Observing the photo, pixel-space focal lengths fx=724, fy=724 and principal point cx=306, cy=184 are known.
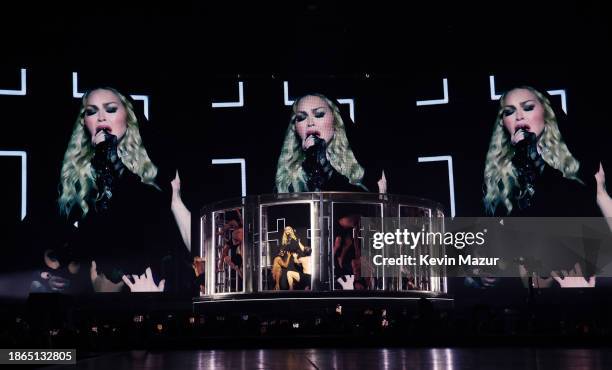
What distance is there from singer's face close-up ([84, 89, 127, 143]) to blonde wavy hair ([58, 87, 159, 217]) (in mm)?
173

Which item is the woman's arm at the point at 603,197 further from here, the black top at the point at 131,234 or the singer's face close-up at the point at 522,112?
the black top at the point at 131,234

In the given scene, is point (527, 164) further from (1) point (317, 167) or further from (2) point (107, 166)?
(2) point (107, 166)

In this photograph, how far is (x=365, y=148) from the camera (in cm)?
3478

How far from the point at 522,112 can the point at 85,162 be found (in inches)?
808

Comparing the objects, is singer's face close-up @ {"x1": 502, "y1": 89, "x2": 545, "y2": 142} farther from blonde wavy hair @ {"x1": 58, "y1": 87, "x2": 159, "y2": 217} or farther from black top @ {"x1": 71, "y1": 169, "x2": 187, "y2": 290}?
blonde wavy hair @ {"x1": 58, "y1": 87, "x2": 159, "y2": 217}

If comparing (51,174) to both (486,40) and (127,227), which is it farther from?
(486,40)

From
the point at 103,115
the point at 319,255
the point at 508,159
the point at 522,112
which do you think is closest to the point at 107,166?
the point at 103,115

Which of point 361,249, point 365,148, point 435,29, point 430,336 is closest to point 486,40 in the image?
point 435,29

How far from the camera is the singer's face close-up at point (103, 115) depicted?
34.0 m

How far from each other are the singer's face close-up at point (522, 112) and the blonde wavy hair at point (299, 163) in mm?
7269

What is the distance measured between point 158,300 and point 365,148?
Answer: 1195cm

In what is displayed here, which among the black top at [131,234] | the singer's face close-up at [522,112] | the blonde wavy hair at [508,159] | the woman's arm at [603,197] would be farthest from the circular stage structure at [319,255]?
the woman's arm at [603,197]

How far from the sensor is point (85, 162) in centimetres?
3366

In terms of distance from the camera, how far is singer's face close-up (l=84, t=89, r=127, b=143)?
3397 cm
